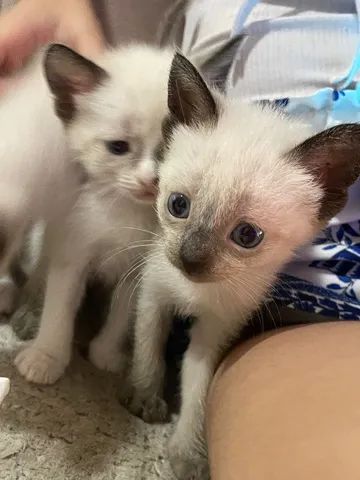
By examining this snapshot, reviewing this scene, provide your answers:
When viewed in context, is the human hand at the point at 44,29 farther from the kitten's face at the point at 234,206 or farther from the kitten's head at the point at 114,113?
the kitten's face at the point at 234,206

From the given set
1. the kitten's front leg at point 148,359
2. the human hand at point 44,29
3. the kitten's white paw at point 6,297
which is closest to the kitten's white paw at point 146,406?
the kitten's front leg at point 148,359

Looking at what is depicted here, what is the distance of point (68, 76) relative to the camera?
0.90 meters

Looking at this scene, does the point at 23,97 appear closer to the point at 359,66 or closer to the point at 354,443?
the point at 359,66

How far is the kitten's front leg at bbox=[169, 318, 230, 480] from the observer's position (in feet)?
2.88

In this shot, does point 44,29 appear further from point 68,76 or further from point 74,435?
point 74,435

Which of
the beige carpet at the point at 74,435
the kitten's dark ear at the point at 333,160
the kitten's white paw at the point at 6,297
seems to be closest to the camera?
the kitten's dark ear at the point at 333,160

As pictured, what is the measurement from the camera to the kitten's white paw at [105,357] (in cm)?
100

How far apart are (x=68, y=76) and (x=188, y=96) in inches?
8.3

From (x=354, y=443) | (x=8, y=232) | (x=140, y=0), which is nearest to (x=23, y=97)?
(x=8, y=232)

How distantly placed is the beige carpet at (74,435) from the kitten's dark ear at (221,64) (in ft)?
1.55

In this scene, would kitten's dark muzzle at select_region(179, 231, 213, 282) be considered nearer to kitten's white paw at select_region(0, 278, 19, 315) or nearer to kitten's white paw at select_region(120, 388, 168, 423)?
kitten's white paw at select_region(120, 388, 168, 423)

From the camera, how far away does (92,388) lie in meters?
0.95

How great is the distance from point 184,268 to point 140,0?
0.61 m

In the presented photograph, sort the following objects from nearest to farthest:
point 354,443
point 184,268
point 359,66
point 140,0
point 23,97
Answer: point 354,443
point 184,268
point 359,66
point 23,97
point 140,0
